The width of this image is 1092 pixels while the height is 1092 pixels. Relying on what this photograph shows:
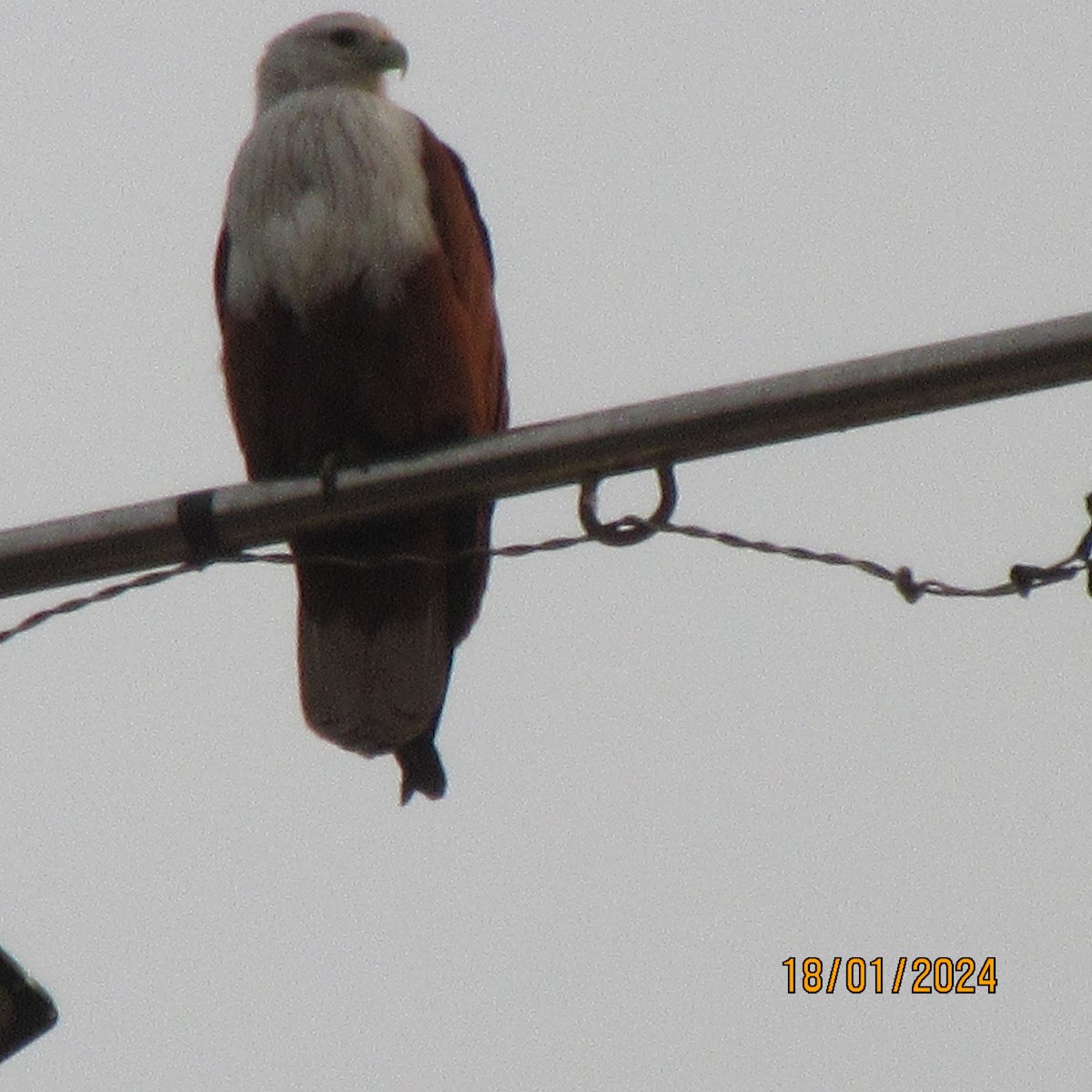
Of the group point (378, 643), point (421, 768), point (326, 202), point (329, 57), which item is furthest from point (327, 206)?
point (421, 768)

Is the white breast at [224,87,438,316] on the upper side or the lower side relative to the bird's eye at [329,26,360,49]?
lower

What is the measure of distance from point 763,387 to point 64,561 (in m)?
0.98

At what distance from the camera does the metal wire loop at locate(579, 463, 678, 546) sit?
10.0 ft

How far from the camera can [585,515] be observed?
3109 mm

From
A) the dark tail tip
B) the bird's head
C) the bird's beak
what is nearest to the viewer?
the dark tail tip

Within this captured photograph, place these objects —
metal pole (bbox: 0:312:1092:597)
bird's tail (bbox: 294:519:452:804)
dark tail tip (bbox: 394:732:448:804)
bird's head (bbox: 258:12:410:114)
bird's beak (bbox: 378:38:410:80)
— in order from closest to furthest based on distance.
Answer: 1. metal pole (bbox: 0:312:1092:597)
2. dark tail tip (bbox: 394:732:448:804)
3. bird's tail (bbox: 294:519:452:804)
4. bird's head (bbox: 258:12:410:114)
5. bird's beak (bbox: 378:38:410:80)

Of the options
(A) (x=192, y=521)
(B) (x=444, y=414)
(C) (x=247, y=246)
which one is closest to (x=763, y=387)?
(A) (x=192, y=521)

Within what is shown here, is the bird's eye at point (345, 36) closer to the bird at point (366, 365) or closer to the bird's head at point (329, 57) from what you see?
the bird's head at point (329, 57)

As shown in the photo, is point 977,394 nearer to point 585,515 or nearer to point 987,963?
point 585,515

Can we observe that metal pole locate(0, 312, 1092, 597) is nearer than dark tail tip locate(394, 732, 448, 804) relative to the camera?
Yes

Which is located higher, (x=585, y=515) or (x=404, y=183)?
(x=404, y=183)

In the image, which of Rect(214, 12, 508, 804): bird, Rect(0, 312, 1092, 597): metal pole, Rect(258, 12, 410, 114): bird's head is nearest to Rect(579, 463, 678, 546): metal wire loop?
Rect(0, 312, 1092, 597): metal pole

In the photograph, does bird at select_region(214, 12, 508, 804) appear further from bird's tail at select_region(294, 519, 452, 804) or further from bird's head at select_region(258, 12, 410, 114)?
bird's head at select_region(258, 12, 410, 114)

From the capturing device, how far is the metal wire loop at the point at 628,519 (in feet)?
10.0
